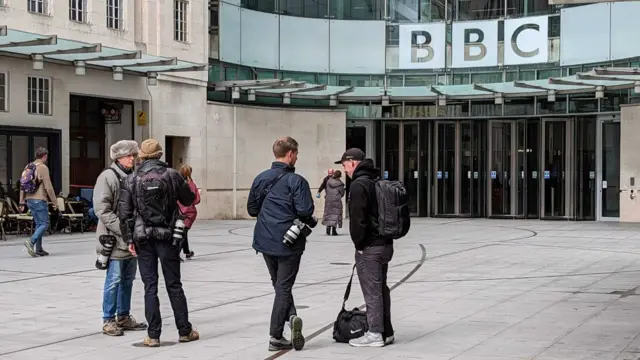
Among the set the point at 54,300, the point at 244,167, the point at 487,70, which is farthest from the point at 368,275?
the point at 487,70

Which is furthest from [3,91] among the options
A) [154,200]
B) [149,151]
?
[154,200]

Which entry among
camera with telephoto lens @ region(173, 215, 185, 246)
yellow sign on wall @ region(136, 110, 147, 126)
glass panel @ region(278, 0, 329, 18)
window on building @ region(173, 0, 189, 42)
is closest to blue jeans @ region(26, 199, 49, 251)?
camera with telephoto lens @ region(173, 215, 185, 246)

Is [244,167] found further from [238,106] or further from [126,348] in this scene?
[126,348]

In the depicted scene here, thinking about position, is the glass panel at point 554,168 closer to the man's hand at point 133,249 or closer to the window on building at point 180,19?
the window on building at point 180,19

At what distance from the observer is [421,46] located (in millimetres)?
31969

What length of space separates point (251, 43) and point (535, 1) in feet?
30.5

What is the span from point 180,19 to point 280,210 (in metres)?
20.2

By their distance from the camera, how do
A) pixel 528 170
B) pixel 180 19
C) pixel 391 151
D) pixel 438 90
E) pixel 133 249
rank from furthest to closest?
pixel 391 151 → pixel 528 170 → pixel 438 90 → pixel 180 19 → pixel 133 249

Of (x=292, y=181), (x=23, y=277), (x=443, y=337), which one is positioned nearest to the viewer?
(x=292, y=181)

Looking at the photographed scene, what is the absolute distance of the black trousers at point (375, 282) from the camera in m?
8.20

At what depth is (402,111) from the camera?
32.4 metres

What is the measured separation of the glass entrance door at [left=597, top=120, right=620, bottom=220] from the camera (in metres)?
29.5

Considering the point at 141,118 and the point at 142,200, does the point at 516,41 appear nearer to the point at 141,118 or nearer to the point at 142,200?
the point at 141,118

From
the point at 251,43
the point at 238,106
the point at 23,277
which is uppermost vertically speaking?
the point at 251,43
